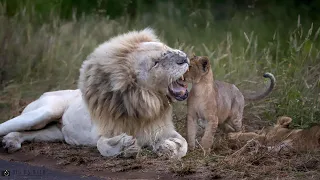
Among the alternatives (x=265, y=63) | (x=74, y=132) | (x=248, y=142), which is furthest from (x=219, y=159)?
(x=265, y=63)

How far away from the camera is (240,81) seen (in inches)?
357

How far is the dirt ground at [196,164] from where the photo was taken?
6.25 metres

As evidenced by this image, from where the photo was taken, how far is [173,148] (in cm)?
676

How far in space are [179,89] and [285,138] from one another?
917mm

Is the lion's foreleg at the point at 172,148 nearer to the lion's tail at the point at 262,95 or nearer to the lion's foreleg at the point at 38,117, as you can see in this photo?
the lion's tail at the point at 262,95

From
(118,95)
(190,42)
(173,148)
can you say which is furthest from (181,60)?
(190,42)

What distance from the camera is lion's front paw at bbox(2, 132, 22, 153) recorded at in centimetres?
750

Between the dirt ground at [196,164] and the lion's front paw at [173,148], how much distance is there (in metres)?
0.05

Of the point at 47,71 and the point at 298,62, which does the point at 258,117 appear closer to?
the point at 298,62

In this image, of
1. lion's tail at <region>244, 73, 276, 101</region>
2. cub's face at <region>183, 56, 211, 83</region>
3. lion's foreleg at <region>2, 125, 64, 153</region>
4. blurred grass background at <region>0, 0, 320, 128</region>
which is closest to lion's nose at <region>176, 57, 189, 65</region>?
cub's face at <region>183, 56, 211, 83</region>

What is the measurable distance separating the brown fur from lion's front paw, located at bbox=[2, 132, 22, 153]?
5.69ft

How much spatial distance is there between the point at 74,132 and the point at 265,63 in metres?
2.75

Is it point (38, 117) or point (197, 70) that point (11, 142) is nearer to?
point (38, 117)

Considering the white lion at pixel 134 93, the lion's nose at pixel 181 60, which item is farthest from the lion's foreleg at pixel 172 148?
the lion's nose at pixel 181 60
